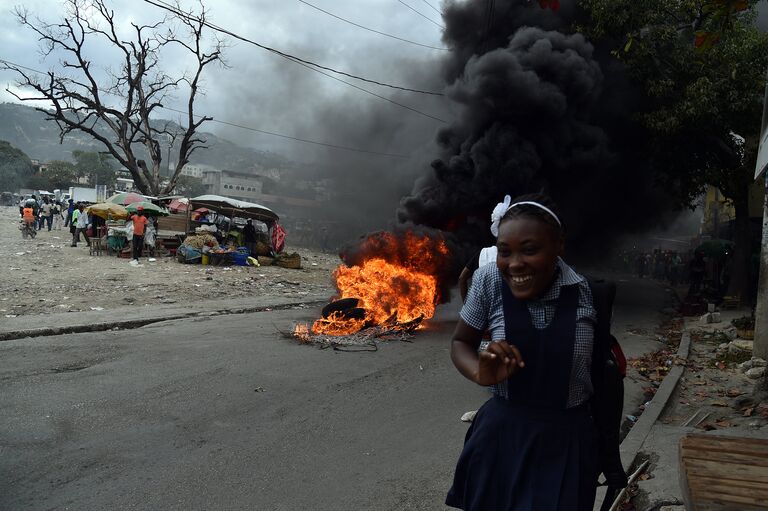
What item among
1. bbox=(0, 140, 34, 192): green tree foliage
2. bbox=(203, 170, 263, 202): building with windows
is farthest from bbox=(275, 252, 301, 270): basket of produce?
bbox=(0, 140, 34, 192): green tree foliage

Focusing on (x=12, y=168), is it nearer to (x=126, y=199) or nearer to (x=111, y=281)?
(x=126, y=199)

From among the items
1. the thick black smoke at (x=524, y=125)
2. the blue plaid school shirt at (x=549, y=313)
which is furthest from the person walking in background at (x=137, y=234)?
the blue plaid school shirt at (x=549, y=313)

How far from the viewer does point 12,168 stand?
71.1 m

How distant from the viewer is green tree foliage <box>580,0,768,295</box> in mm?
12047

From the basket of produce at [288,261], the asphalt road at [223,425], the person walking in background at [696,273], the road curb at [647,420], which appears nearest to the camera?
the asphalt road at [223,425]

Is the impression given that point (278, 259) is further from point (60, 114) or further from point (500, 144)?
point (60, 114)

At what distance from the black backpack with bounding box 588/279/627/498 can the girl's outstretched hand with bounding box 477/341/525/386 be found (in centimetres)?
42

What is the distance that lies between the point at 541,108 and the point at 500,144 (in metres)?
1.31

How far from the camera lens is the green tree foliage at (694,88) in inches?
474

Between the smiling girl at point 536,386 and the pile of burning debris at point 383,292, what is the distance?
19.1ft

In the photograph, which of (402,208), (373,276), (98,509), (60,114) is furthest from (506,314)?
(60,114)

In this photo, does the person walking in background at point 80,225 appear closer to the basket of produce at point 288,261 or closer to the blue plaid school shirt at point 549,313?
the basket of produce at point 288,261

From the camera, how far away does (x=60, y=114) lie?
24297mm

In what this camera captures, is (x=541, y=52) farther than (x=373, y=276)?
Yes
